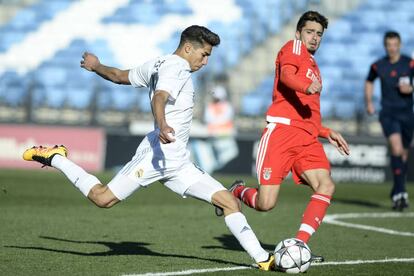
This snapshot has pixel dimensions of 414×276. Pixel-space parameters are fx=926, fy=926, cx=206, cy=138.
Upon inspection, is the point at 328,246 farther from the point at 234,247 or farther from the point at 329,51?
the point at 329,51

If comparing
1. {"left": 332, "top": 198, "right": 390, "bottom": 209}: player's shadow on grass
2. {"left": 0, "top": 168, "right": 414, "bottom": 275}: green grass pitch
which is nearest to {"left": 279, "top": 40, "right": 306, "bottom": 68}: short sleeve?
{"left": 0, "top": 168, "right": 414, "bottom": 275}: green grass pitch

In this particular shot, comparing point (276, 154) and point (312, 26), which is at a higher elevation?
point (312, 26)

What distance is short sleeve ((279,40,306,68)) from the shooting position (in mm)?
7961

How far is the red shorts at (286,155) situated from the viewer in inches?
320

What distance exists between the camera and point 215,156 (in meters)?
19.9

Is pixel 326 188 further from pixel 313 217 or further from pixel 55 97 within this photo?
pixel 55 97

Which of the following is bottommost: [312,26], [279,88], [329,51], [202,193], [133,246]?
[133,246]

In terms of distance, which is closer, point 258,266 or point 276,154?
point 258,266

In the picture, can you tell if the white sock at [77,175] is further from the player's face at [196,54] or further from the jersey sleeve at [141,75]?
the player's face at [196,54]

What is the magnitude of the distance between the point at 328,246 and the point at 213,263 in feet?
6.39

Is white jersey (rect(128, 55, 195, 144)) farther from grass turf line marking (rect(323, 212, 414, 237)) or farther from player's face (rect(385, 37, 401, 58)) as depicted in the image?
player's face (rect(385, 37, 401, 58))

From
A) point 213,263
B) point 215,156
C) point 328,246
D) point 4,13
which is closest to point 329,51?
point 215,156

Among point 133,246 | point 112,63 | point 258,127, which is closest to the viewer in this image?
point 133,246

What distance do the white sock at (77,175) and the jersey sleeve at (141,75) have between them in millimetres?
883
